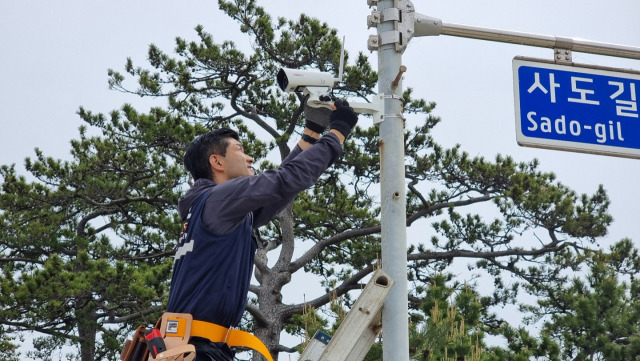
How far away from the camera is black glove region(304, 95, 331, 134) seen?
3.96 meters

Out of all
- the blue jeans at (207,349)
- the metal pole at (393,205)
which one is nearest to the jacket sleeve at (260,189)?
the blue jeans at (207,349)

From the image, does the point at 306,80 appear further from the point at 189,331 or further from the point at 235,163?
the point at 189,331

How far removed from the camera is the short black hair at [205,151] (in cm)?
389

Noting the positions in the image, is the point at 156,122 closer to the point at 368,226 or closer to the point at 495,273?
the point at 368,226

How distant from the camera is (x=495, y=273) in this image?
18.3 m

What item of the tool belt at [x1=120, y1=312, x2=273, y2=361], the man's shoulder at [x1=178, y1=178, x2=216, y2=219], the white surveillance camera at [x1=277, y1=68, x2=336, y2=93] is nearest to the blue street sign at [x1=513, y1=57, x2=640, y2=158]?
the white surveillance camera at [x1=277, y1=68, x2=336, y2=93]

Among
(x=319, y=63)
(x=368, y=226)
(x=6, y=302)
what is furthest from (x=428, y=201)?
(x=6, y=302)

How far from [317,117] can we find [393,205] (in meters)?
0.62

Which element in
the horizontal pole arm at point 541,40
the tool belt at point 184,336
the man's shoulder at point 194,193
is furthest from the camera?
the horizontal pole arm at point 541,40

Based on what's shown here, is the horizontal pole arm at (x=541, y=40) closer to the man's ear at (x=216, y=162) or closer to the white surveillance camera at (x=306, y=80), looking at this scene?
Result: the white surveillance camera at (x=306, y=80)

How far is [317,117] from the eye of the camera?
3986 millimetres

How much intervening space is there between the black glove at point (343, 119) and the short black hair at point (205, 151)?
530 millimetres

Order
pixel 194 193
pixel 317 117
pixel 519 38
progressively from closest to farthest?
pixel 194 193 < pixel 317 117 < pixel 519 38

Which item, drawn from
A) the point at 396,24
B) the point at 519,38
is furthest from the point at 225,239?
the point at 519,38
